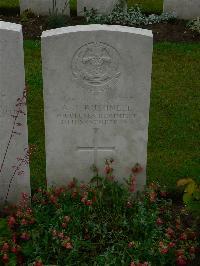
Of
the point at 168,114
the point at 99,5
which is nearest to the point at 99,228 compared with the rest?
the point at 168,114

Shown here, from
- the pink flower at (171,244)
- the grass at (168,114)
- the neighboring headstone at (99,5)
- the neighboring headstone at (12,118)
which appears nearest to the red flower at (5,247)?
the neighboring headstone at (12,118)

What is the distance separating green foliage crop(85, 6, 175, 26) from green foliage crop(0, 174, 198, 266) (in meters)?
4.90

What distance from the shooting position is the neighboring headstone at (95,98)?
472 cm

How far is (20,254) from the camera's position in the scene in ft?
15.6

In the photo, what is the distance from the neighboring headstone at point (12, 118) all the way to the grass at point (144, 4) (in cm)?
585

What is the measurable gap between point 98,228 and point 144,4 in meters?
6.81

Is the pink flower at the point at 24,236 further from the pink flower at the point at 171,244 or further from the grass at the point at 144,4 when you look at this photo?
the grass at the point at 144,4

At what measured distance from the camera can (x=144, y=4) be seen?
1083 centimetres

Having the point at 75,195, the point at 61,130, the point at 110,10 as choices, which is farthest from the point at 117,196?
the point at 110,10

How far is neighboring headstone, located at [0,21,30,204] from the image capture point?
468 cm

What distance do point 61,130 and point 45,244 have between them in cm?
101

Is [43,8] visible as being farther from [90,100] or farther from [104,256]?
[104,256]

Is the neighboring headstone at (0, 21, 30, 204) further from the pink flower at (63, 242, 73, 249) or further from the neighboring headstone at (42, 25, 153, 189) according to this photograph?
the pink flower at (63, 242, 73, 249)

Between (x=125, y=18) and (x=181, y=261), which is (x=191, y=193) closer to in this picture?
(x=181, y=261)
